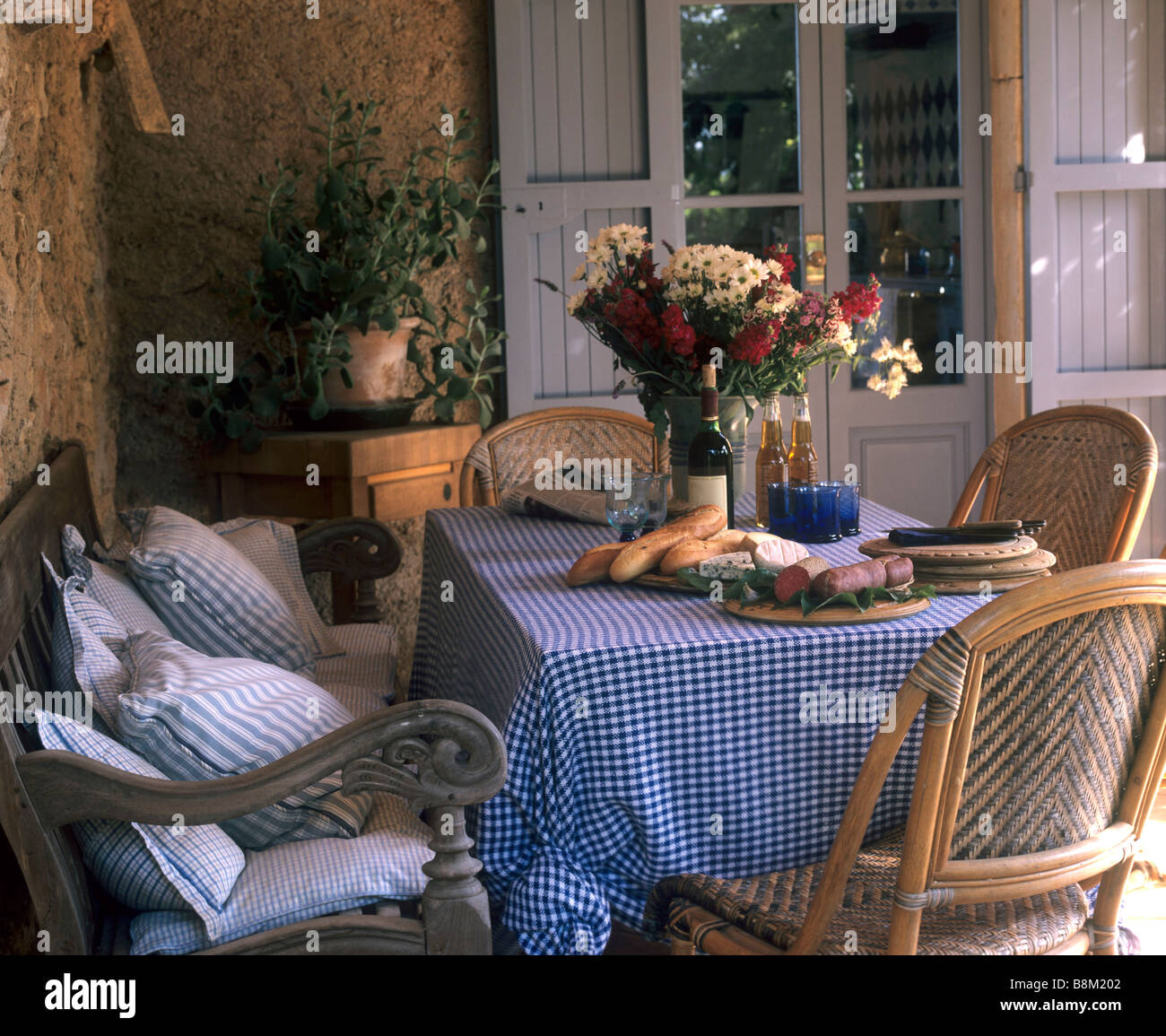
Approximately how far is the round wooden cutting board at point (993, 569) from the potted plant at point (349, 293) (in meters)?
2.02

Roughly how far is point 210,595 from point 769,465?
1058mm

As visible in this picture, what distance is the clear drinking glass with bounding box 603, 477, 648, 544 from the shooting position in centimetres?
227

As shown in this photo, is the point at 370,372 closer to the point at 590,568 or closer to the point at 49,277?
the point at 49,277

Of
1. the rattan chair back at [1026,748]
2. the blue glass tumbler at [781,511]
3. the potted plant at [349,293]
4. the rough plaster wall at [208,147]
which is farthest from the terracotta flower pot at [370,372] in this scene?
the rattan chair back at [1026,748]

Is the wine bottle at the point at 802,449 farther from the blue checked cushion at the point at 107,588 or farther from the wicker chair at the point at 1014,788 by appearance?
the blue checked cushion at the point at 107,588

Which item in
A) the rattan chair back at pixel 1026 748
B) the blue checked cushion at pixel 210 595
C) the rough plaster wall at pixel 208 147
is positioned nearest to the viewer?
the rattan chair back at pixel 1026 748

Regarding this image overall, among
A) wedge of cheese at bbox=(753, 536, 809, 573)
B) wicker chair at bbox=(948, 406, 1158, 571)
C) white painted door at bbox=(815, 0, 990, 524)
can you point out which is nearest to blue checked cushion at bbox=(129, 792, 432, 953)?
wedge of cheese at bbox=(753, 536, 809, 573)

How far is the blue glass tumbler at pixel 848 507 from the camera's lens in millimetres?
2328

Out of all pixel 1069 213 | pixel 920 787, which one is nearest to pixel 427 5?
pixel 1069 213

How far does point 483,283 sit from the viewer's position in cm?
419

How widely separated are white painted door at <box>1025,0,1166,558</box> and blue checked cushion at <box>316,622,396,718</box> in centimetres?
242

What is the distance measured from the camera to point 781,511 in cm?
235

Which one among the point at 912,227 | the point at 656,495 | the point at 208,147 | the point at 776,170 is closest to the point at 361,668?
the point at 656,495
